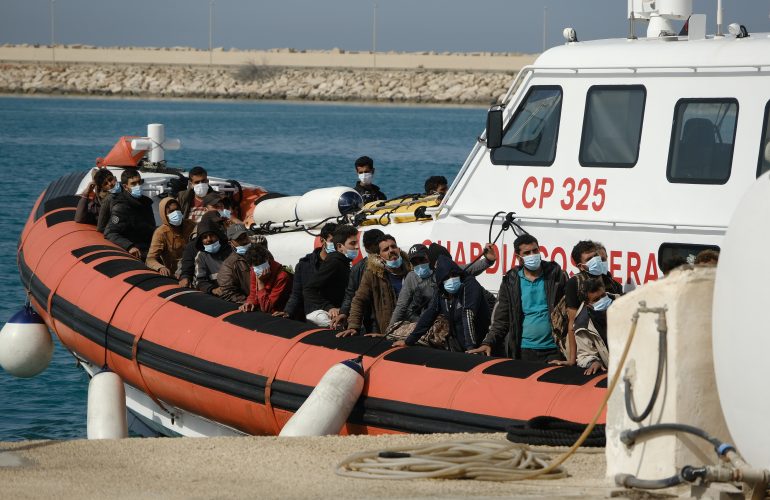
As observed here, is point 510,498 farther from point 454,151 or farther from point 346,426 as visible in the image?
point 454,151

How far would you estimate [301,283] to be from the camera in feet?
27.8

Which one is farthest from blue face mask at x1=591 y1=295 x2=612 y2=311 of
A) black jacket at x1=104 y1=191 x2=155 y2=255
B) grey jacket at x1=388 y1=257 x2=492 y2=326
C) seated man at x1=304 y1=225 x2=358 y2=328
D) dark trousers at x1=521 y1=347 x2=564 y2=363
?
black jacket at x1=104 y1=191 x2=155 y2=255

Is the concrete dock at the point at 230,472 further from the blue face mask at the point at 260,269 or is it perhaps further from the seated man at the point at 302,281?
the blue face mask at the point at 260,269

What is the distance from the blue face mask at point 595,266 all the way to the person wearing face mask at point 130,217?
528cm

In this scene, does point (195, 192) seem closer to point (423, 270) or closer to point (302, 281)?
point (302, 281)

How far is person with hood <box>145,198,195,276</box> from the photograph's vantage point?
34.1 ft

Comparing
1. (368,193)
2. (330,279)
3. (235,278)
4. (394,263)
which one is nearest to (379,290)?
(394,263)

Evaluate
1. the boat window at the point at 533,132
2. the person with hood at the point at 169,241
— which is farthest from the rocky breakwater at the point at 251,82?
the boat window at the point at 533,132

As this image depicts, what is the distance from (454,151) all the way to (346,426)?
125 ft

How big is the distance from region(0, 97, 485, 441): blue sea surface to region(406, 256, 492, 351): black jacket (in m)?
4.06

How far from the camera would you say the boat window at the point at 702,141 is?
714 cm

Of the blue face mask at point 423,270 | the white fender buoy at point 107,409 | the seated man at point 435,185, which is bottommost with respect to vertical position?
the white fender buoy at point 107,409

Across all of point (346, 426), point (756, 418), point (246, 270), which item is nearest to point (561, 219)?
point (346, 426)

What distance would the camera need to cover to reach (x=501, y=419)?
6.48 meters
